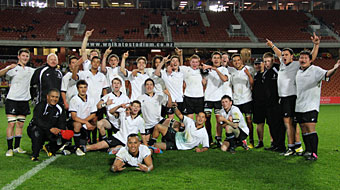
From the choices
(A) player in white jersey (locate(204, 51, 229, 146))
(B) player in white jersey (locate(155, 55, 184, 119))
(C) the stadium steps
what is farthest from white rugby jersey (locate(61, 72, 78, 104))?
(C) the stadium steps

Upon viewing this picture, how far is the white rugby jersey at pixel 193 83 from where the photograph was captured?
23.6 ft

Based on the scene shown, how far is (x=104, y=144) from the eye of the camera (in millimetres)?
6297

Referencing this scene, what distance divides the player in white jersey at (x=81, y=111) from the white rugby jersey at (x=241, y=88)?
323 cm

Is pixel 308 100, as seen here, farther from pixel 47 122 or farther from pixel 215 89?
pixel 47 122

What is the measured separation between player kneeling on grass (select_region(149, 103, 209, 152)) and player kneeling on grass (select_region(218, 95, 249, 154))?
1.43 ft

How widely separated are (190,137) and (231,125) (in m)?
0.91

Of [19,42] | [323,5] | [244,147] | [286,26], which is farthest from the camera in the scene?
[323,5]

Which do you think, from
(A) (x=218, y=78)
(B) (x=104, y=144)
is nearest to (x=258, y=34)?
(A) (x=218, y=78)

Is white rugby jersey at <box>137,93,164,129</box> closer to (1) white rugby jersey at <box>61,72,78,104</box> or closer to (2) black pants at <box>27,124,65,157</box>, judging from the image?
(1) white rugby jersey at <box>61,72,78,104</box>

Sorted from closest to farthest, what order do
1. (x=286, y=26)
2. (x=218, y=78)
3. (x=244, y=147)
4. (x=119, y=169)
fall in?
(x=119, y=169) < (x=244, y=147) < (x=218, y=78) < (x=286, y=26)

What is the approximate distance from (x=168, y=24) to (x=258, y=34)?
Result: 1019cm

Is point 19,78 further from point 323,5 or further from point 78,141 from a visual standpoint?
point 323,5

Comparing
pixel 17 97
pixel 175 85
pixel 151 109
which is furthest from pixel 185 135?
pixel 17 97

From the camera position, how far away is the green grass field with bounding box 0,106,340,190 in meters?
4.23
